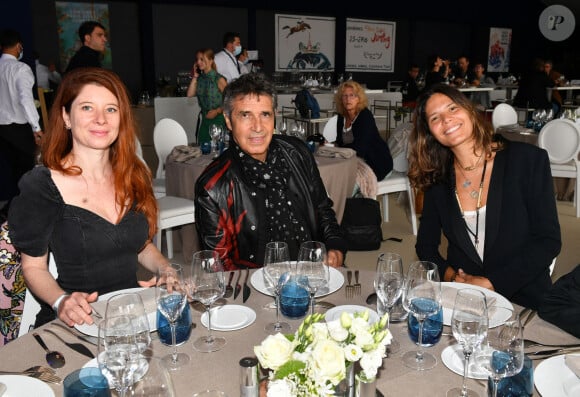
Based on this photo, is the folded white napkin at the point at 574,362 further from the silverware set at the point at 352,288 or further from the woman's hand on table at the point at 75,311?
the woman's hand on table at the point at 75,311

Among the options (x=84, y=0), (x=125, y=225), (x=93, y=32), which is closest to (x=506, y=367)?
(x=125, y=225)

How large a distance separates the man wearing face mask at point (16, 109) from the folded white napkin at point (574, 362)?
209 inches

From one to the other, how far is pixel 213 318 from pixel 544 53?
798 inches

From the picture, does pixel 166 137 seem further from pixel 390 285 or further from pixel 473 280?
pixel 390 285

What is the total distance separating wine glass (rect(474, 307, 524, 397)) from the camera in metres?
1.03

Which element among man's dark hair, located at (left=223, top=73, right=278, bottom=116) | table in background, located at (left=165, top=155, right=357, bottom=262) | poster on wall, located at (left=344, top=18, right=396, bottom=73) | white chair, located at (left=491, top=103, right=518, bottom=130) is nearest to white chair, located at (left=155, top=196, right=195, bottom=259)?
table in background, located at (left=165, top=155, right=357, bottom=262)

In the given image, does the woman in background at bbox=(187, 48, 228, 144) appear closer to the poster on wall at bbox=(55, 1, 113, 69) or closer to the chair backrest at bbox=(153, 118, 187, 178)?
the chair backrest at bbox=(153, 118, 187, 178)

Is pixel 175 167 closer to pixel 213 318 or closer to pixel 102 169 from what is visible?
pixel 102 169

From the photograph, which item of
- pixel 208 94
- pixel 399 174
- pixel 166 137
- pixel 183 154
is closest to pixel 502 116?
pixel 399 174

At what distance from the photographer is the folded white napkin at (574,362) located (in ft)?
3.67

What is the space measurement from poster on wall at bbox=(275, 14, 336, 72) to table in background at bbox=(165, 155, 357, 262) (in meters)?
9.70

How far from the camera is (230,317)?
1.48m

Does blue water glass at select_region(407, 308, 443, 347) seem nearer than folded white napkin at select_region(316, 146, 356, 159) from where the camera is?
Yes

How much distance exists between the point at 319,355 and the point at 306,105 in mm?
7474
